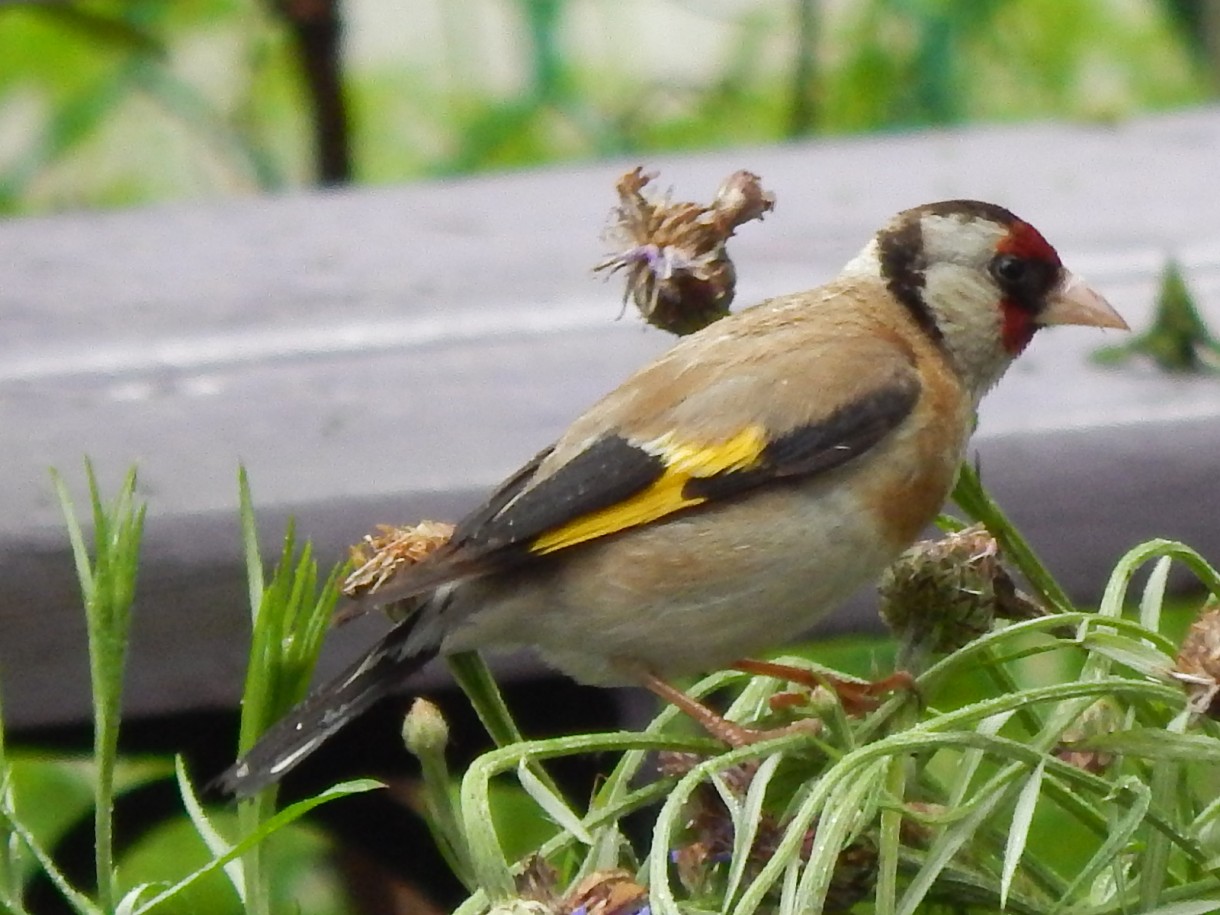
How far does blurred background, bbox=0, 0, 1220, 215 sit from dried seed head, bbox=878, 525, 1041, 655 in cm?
228

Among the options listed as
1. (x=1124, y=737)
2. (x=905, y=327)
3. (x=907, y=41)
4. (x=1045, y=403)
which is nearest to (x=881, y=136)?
(x=907, y=41)

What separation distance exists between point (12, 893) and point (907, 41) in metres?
3.16

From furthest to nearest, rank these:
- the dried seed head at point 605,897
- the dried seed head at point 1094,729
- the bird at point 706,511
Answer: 1. the bird at point 706,511
2. the dried seed head at point 1094,729
3. the dried seed head at point 605,897

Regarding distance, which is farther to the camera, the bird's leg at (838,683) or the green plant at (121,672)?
the bird's leg at (838,683)

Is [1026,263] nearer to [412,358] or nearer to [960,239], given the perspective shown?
[960,239]

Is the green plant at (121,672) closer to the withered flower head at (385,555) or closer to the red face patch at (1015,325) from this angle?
the withered flower head at (385,555)

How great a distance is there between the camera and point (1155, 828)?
3.04 ft

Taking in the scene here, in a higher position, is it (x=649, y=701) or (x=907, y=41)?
(x=907, y=41)

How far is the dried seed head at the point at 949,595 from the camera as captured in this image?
114 cm

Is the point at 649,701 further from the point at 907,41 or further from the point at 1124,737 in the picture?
the point at 907,41

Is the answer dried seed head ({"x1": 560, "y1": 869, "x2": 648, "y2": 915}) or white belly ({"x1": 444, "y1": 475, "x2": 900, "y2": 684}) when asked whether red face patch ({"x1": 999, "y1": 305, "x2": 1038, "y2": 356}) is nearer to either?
white belly ({"x1": 444, "y1": 475, "x2": 900, "y2": 684})

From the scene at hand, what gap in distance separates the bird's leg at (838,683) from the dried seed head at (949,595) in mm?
40

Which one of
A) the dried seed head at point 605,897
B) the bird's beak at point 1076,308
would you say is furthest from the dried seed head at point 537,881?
the bird's beak at point 1076,308

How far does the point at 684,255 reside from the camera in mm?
1316
